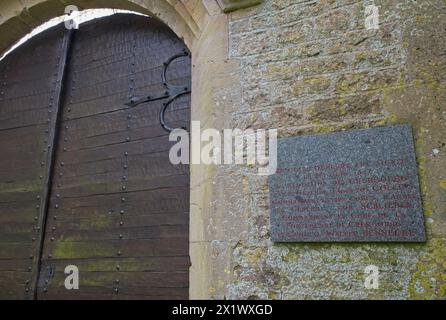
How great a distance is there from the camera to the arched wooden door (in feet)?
6.38

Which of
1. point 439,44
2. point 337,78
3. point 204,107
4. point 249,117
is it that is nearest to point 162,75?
point 204,107

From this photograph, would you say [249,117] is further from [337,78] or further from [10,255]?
[10,255]

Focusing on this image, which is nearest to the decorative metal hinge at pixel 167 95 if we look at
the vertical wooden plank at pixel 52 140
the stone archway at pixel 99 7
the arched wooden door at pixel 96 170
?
the arched wooden door at pixel 96 170

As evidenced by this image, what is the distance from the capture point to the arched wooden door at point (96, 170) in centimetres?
194

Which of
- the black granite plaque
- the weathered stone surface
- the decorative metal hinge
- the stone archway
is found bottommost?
the black granite plaque

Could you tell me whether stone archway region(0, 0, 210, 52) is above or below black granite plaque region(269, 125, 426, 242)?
above

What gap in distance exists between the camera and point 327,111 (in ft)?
4.95

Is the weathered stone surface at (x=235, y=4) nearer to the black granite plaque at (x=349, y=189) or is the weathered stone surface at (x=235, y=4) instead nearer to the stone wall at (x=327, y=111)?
the stone wall at (x=327, y=111)

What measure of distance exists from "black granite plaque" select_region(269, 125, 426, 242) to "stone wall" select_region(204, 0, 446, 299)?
4 centimetres

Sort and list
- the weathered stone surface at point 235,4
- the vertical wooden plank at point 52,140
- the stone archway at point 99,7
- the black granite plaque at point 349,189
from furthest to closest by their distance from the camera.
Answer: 1. the vertical wooden plank at point 52,140
2. the stone archway at point 99,7
3. the weathered stone surface at point 235,4
4. the black granite plaque at point 349,189

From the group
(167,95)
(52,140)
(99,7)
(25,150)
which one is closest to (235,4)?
(167,95)

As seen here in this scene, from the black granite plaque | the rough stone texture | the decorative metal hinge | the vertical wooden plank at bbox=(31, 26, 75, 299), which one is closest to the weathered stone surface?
the rough stone texture

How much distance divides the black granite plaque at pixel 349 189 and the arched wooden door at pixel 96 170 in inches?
A: 25.2

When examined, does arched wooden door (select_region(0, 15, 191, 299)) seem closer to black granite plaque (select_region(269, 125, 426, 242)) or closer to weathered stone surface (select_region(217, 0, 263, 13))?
weathered stone surface (select_region(217, 0, 263, 13))
